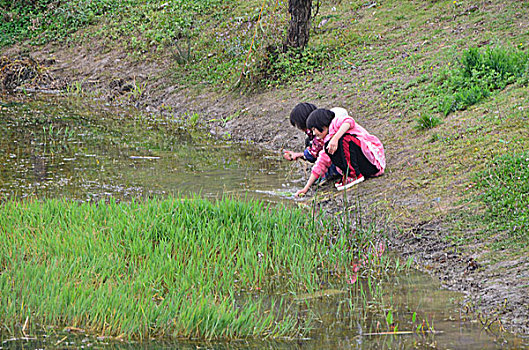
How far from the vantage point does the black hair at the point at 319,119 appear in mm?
6801

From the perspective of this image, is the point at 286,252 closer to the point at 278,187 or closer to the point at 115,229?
the point at 115,229

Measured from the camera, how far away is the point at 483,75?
861cm

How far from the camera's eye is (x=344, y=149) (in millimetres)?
6867

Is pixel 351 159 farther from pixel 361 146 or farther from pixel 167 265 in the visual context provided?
pixel 167 265

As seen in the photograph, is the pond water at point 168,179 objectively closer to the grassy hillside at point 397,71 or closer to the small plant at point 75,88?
the small plant at point 75,88

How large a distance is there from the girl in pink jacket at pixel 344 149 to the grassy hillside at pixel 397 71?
0.22 m

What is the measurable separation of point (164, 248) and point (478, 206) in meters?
2.77

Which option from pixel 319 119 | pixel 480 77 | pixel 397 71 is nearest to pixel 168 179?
pixel 319 119

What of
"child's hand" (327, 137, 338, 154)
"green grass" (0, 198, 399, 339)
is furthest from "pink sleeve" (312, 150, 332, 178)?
"green grass" (0, 198, 399, 339)

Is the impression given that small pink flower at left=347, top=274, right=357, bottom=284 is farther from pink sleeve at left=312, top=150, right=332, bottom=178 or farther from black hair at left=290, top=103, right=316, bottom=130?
black hair at left=290, top=103, right=316, bottom=130

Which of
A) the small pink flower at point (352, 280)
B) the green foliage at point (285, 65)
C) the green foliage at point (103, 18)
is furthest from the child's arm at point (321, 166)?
the green foliage at point (103, 18)

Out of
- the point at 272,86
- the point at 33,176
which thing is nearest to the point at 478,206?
the point at 33,176

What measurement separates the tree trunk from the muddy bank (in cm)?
145

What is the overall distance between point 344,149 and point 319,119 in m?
0.44
